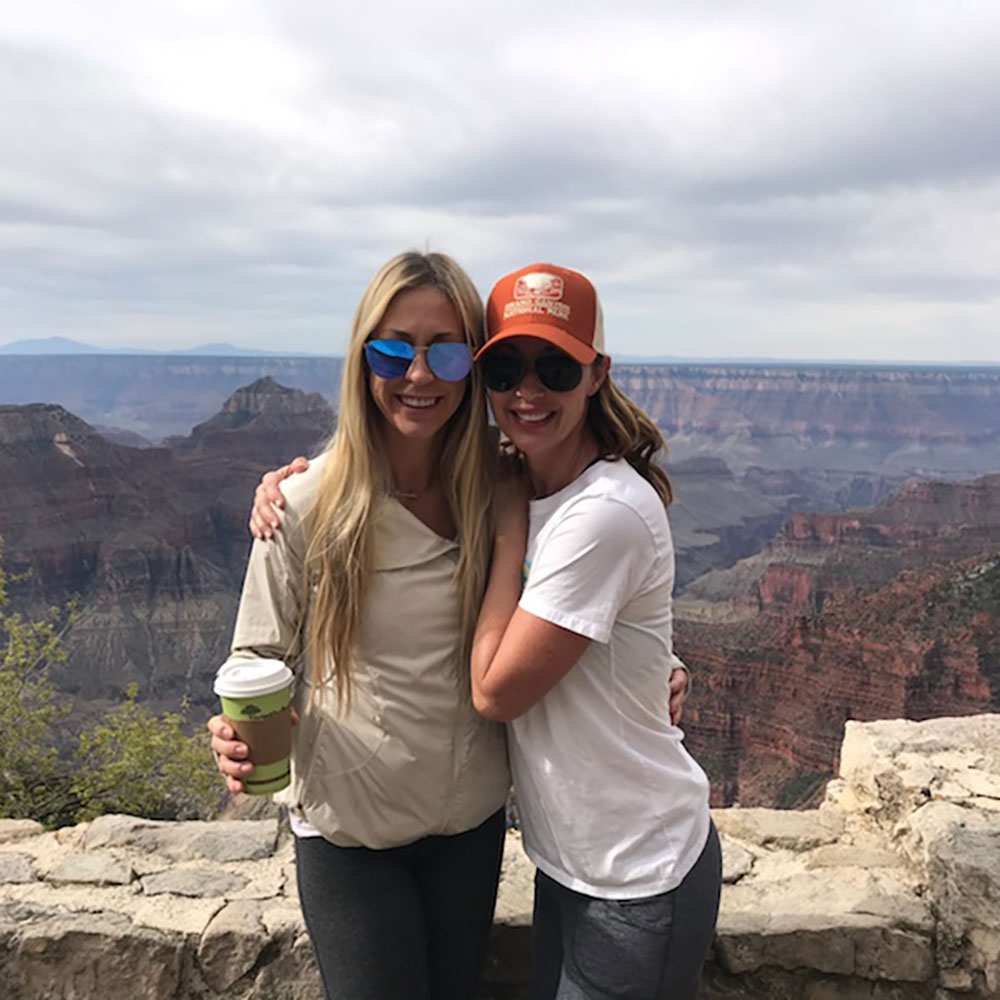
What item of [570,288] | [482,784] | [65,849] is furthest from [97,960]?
[570,288]

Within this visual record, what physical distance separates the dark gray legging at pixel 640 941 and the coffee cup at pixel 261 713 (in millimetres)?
712

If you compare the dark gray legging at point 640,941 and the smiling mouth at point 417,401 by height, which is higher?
the smiling mouth at point 417,401

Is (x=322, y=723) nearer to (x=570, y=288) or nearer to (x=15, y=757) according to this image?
(x=570, y=288)

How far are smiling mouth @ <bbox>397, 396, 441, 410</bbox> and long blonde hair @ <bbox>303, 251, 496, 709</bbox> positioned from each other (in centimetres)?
11

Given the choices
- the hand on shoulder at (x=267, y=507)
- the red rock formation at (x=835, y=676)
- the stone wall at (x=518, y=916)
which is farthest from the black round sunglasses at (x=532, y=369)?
the red rock formation at (x=835, y=676)

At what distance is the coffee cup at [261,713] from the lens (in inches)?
75.6

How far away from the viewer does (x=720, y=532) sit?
107938 mm

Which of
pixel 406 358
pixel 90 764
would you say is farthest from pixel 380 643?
pixel 90 764

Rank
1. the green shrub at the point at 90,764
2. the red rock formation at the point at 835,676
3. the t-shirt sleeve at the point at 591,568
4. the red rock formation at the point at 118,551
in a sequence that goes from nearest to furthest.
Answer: the t-shirt sleeve at the point at 591,568 → the green shrub at the point at 90,764 → the red rock formation at the point at 835,676 → the red rock formation at the point at 118,551

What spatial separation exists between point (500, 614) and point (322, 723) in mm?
517

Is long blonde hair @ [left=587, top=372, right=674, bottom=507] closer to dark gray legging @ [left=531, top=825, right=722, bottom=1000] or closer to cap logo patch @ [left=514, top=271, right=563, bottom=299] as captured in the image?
cap logo patch @ [left=514, top=271, right=563, bottom=299]

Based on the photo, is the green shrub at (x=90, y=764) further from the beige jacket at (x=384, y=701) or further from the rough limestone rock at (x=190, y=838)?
the beige jacket at (x=384, y=701)

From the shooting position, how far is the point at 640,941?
189 centimetres

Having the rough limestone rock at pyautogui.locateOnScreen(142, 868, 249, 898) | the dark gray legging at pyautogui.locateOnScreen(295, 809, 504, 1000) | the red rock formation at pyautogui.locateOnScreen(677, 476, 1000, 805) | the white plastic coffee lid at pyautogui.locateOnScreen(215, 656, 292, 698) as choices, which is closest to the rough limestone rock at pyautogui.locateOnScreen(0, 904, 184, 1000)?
the rough limestone rock at pyautogui.locateOnScreen(142, 868, 249, 898)
